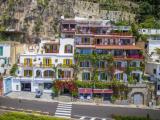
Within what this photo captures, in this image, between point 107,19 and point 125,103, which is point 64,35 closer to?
point 107,19

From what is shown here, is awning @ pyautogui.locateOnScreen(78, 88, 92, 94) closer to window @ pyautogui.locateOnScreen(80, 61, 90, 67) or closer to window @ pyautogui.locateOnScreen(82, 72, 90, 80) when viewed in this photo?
window @ pyautogui.locateOnScreen(82, 72, 90, 80)

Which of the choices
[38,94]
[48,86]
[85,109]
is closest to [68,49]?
[48,86]

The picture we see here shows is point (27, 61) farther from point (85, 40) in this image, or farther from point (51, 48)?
point (85, 40)

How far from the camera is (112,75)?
62.5 m

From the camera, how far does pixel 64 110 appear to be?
2231 inches

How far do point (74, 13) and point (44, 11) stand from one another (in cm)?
493

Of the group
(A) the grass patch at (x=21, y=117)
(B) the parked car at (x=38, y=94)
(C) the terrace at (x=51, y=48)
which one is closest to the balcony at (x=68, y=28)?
(C) the terrace at (x=51, y=48)

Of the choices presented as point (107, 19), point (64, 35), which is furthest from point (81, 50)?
point (107, 19)

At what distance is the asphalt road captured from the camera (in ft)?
184

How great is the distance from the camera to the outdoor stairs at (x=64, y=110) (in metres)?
55.1

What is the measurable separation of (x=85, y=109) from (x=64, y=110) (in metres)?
2.60

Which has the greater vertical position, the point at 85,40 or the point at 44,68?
the point at 85,40

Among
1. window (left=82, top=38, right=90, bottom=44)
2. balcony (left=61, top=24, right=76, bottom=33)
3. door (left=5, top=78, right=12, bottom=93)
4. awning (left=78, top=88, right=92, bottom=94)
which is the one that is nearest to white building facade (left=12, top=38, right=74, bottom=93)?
door (left=5, top=78, right=12, bottom=93)

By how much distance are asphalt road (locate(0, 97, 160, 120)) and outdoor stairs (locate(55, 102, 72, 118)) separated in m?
0.38
